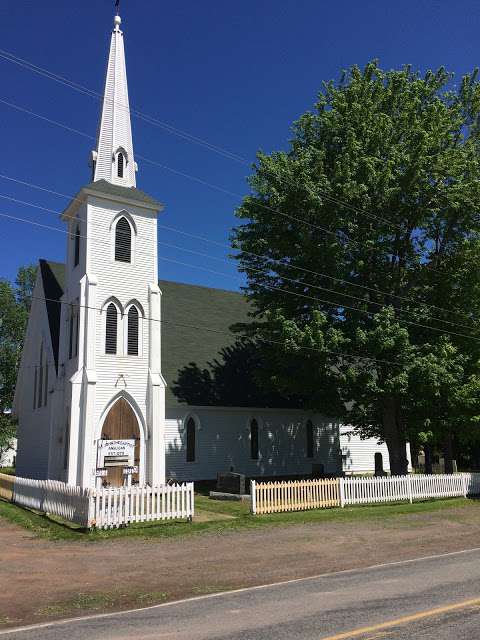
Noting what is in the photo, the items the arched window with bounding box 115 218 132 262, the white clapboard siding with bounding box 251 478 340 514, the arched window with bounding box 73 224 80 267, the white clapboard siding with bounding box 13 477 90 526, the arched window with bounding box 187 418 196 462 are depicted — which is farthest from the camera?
the arched window with bounding box 187 418 196 462

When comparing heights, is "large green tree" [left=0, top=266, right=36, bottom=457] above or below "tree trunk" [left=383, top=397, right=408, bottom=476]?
above

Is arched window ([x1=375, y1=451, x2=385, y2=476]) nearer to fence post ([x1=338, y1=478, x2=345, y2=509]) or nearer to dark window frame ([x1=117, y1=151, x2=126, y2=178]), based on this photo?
fence post ([x1=338, y1=478, x2=345, y2=509])

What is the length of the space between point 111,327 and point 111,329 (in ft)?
0.31

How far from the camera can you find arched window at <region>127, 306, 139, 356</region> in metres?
26.8

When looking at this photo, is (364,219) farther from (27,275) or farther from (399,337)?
(27,275)

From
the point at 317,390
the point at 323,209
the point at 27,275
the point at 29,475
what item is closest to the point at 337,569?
the point at 317,390

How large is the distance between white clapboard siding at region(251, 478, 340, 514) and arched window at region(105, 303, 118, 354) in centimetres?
979

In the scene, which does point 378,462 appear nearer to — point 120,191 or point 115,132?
point 120,191

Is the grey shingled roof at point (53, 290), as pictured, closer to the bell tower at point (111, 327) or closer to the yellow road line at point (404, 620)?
the bell tower at point (111, 327)

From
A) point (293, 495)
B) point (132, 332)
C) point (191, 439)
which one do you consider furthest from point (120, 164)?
point (293, 495)

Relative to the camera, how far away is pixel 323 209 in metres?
25.2

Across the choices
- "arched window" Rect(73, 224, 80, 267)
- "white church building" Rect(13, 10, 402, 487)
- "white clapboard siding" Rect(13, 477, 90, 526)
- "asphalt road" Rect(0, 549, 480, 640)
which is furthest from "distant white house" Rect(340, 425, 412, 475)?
"asphalt road" Rect(0, 549, 480, 640)

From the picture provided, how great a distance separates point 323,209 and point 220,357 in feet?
39.2

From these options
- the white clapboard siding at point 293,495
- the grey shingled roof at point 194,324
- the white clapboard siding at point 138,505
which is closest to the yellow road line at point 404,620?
the white clapboard siding at point 138,505
